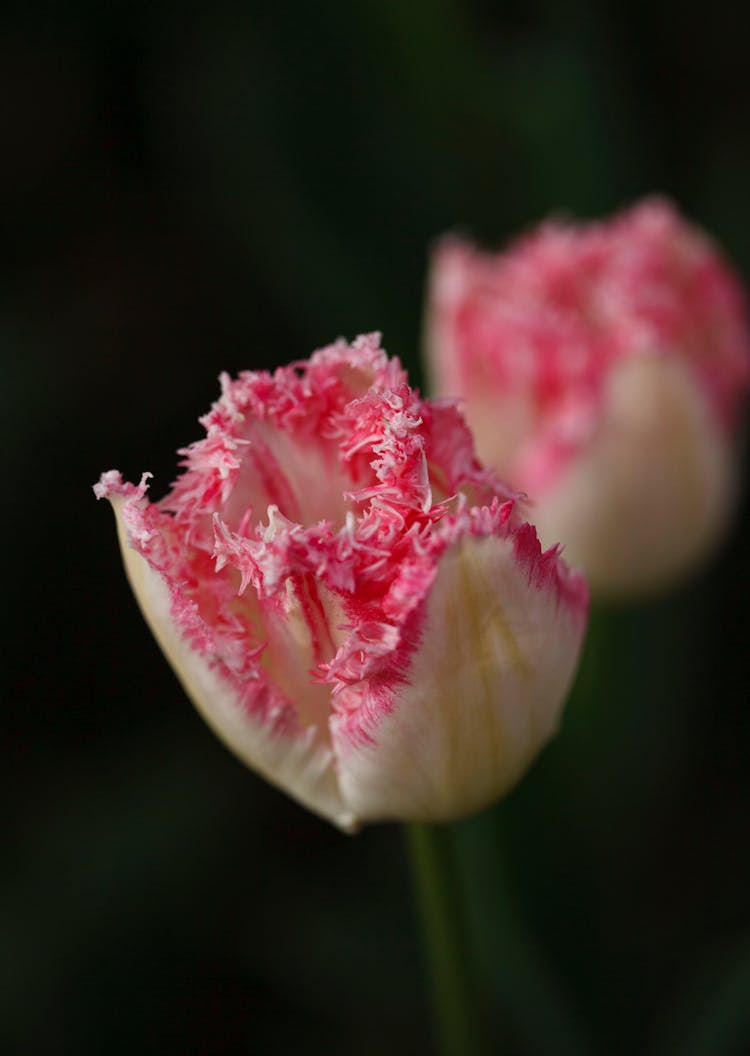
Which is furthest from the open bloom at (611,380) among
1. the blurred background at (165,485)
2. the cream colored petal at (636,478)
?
the blurred background at (165,485)

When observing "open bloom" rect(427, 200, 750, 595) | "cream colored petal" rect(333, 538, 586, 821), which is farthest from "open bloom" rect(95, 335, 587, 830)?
"open bloom" rect(427, 200, 750, 595)

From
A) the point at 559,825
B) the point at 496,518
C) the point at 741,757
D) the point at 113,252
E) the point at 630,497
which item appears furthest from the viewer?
the point at 113,252

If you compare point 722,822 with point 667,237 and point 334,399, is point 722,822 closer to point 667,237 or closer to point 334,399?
point 667,237

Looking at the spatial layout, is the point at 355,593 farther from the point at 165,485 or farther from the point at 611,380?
the point at 165,485

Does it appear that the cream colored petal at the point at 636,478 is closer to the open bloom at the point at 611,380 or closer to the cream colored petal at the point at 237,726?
the open bloom at the point at 611,380

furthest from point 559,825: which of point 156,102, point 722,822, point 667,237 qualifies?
point 156,102

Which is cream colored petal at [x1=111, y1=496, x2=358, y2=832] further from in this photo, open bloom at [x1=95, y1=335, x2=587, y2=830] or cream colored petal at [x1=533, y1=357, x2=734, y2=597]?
cream colored petal at [x1=533, y1=357, x2=734, y2=597]
